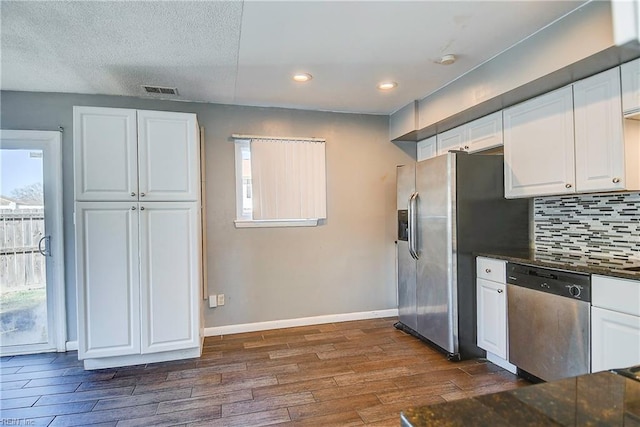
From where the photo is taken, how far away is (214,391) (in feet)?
8.21

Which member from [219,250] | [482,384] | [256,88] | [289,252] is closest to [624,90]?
[482,384]

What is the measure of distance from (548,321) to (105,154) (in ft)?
11.3

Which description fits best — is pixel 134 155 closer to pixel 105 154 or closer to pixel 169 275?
pixel 105 154

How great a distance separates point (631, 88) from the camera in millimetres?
2010

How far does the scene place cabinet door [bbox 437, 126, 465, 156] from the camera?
3456mm

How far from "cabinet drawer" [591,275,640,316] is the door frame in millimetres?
4165

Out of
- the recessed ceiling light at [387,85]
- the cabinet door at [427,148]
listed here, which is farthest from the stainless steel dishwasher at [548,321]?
the recessed ceiling light at [387,85]

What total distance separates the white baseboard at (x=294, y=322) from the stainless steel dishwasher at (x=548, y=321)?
1734 millimetres

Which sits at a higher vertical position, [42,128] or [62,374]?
[42,128]

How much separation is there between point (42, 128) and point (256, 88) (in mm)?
2009

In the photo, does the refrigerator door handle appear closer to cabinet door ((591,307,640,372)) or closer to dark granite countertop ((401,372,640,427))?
cabinet door ((591,307,640,372))

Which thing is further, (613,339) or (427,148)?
(427,148)

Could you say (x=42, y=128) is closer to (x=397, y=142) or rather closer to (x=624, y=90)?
(x=397, y=142)

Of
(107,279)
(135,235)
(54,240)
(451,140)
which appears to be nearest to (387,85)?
(451,140)
